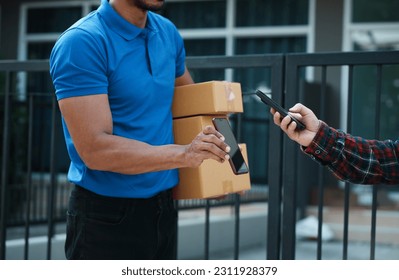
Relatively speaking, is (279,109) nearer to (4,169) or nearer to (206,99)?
(206,99)

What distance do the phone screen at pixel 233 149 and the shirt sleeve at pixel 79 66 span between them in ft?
1.55

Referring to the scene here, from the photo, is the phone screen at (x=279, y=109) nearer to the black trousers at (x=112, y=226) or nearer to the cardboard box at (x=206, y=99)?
the cardboard box at (x=206, y=99)

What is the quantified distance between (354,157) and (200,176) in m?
0.58

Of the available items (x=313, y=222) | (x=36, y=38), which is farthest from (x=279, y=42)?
(x=36, y=38)

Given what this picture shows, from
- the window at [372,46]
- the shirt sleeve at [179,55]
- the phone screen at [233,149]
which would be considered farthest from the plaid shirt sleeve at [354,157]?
the window at [372,46]

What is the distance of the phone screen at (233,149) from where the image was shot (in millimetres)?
2344

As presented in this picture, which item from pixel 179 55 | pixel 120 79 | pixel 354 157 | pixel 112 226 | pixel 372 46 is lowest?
pixel 112 226

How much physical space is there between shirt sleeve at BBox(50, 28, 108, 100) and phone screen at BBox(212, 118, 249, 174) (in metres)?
0.47

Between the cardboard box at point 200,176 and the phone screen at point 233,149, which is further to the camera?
the cardboard box at point 200,176

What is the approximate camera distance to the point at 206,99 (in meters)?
2.50

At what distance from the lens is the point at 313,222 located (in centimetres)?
720

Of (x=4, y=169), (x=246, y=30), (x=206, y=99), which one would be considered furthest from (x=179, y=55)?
(x=246, y=30)

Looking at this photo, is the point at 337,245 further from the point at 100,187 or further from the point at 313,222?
the point at 100,187
